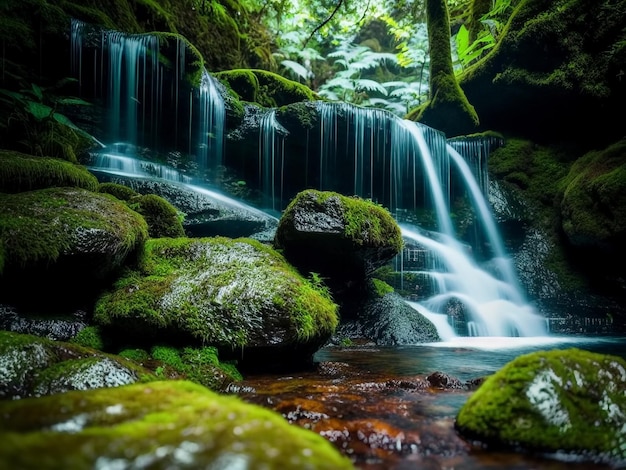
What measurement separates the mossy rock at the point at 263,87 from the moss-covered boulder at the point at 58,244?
349 inches

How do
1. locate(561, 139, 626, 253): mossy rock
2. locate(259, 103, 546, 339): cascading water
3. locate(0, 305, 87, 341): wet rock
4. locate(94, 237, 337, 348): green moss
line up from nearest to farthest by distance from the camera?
1. locate(0, 305, 87, 341): wet rock
2. locate(94, 237, 337, 348): green moss
3. locate(561, 139, 626, 253): mossy rock
4. locate(259, 103, 546, 339): cascading water

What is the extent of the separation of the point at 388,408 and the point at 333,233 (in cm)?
284

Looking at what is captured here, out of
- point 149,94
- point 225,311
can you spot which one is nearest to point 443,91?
point 149,94

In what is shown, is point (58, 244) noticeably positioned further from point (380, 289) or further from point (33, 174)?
point (380, 289)

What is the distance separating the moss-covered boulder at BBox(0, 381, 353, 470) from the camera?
952 mm

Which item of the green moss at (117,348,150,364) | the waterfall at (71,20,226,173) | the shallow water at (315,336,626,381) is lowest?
the shallow water at (315,336,626,381)

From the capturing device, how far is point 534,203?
10.8 m

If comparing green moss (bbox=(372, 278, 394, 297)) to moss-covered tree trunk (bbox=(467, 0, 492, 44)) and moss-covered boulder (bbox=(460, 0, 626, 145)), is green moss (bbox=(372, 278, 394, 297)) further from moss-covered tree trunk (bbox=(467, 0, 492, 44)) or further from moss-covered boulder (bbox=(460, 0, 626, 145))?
moss-covered tree trunk (bbox=(467, 0, 492, 44))

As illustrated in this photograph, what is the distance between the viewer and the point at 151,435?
1.12m

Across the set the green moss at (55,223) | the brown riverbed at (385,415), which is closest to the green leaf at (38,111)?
the green moss at (55,223)

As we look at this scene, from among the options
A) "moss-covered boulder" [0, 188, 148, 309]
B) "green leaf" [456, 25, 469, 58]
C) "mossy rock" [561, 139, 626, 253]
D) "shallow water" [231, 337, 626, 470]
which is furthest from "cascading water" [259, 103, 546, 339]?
"moss-covered boulder" [0, 188, 148, 309]

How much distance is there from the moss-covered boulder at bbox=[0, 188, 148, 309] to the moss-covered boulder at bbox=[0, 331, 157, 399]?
1087 mm

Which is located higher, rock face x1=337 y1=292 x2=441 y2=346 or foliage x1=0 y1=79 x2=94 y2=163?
foliage x1=0 y1=79 x2=94 y2=163

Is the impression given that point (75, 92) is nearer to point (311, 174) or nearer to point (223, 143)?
point (223, 143)
